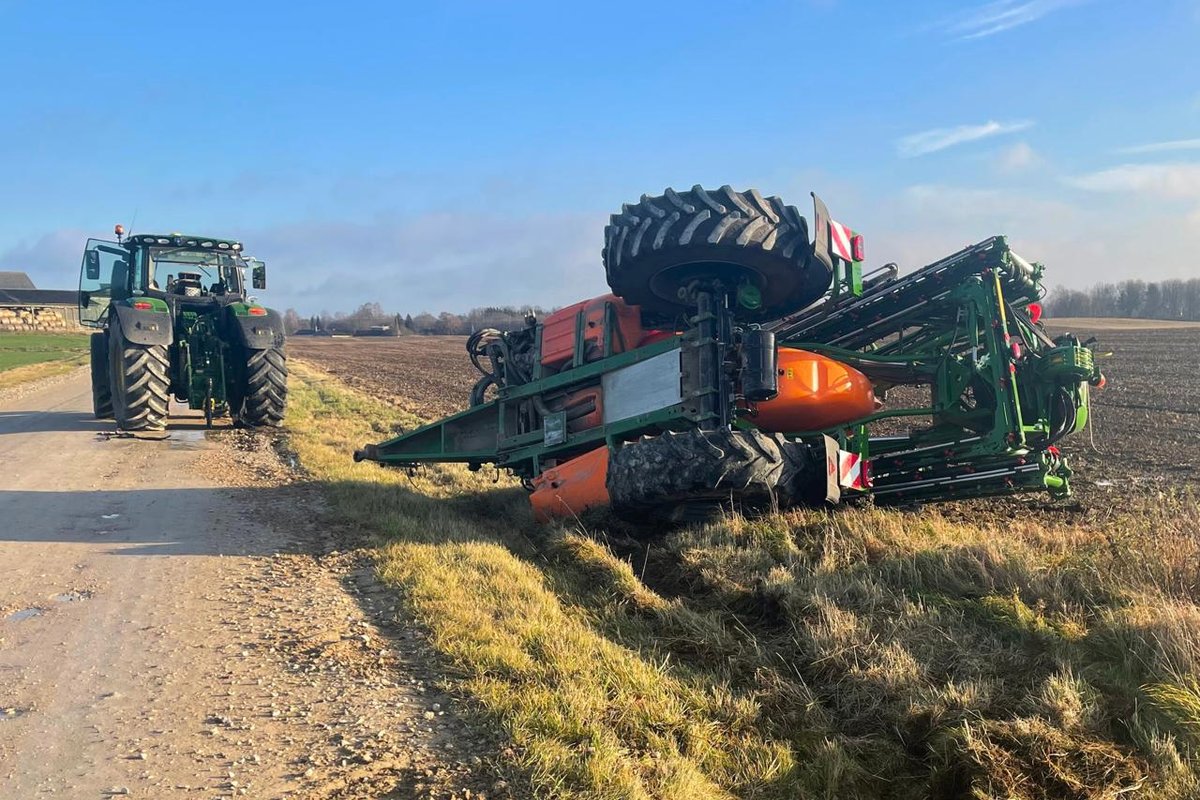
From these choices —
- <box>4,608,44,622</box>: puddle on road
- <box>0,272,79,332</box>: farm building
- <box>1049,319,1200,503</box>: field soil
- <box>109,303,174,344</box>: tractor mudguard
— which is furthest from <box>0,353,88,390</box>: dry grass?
<box>0,272,79,332</box>: farm building

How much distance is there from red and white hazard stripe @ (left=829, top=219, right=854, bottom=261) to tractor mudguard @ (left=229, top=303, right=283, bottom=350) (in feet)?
28.8

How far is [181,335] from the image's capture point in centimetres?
1172

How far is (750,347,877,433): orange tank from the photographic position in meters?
5.36

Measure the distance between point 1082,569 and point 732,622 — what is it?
1849 millimetres

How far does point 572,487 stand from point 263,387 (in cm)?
741

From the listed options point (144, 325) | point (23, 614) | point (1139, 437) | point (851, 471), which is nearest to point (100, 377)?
point (144, 325)

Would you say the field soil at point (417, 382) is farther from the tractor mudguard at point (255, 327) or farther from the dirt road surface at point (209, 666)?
the dirt road surface at point (209, 666)

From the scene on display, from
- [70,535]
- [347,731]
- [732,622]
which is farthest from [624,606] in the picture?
[70,535]

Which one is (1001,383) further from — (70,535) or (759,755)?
(70,535)

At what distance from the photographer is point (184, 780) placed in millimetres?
2531

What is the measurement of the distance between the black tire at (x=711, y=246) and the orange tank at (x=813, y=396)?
1.91 ft

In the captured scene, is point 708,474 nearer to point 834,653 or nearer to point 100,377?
point 834,653

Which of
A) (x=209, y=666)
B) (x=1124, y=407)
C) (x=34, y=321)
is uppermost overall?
(x=34, y=321)

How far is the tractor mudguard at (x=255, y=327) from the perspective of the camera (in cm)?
1121
